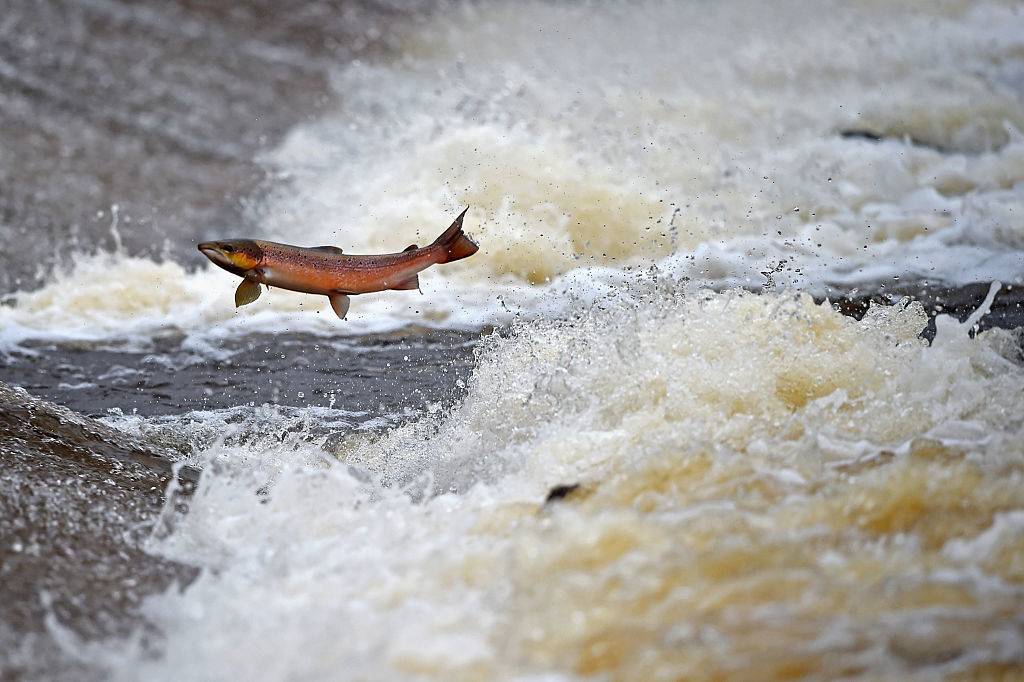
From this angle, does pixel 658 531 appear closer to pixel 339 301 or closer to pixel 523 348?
pixel 339 301

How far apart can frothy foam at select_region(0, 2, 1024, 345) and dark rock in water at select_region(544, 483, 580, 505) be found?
2.75 m

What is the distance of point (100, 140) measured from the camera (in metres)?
9.41

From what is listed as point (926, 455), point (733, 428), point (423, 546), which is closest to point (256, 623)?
point (423, 546)

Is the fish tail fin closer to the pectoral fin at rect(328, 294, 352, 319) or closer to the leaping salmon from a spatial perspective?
the leaping salmon

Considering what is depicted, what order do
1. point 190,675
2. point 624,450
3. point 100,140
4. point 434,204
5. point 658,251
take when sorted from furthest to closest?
point 100,140
point 434,204
point 658,251
point 624,450
point 190,675

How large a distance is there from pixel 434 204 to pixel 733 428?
13.9ft

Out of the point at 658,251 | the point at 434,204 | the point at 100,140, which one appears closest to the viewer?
the point at 658,251

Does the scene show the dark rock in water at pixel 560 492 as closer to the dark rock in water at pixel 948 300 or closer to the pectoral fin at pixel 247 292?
the pectoral fin at pixel 247 292

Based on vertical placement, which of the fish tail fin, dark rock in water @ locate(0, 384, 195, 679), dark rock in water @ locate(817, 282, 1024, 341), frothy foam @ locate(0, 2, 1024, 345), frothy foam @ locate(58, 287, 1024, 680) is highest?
frothy foam @ locate(0, 2, 1024, 345)

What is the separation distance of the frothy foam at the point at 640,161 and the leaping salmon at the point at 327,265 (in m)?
2.38

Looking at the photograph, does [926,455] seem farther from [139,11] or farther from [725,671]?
[139,11]

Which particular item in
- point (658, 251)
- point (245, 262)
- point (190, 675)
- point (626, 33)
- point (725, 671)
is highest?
point (626, 33)

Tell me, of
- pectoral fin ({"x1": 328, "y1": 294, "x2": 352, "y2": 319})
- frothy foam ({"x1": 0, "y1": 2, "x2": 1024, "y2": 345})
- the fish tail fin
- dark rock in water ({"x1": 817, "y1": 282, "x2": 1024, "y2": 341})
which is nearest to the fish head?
pectoral fin ({"x1": 328, "y1": 294, "x2": 352, "y2": 319})

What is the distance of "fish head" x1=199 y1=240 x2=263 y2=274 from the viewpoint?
3.35 m
